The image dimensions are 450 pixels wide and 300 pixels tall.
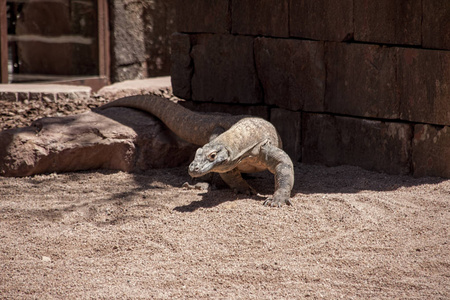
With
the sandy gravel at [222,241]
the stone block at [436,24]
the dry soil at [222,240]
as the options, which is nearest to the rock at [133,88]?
the dry soil at [222,240]

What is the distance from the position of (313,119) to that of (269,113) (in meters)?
0.62

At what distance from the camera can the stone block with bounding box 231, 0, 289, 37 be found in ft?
21.5

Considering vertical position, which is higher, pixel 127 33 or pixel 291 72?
pixel 127 33

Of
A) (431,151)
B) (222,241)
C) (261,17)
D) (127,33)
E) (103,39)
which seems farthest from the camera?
(127,33)

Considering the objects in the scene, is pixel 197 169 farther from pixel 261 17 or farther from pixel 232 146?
pixel 261 17

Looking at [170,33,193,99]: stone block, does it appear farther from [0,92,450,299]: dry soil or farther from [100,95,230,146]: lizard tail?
[0,92,450,299]: dry soil

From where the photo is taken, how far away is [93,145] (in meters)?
6.18

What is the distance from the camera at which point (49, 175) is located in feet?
19.8

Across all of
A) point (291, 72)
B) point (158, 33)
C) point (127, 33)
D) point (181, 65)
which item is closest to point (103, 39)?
point (127, 33)

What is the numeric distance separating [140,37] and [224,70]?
4095 mm

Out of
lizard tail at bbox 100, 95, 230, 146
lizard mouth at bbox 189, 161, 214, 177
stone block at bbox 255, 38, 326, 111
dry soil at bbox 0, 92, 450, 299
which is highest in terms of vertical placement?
stone block at bbox 255, 38, 326, 111

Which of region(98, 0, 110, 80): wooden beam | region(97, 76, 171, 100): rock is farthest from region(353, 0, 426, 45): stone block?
region(98, 0, 110, 80): wooden beam

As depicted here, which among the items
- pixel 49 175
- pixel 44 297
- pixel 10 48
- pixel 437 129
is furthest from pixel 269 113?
pixel 10 48

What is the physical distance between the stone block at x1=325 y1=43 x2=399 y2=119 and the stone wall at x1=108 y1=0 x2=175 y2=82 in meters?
5.23
